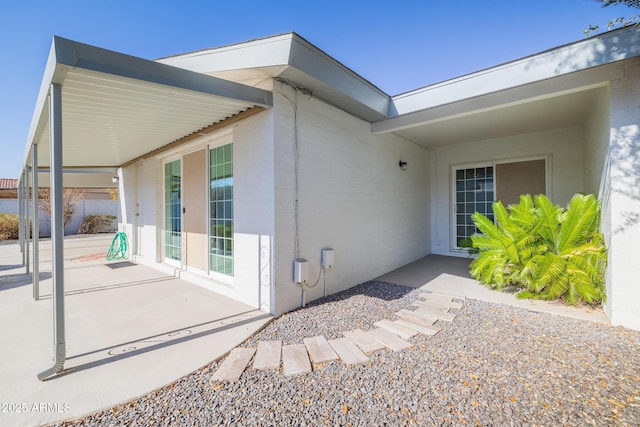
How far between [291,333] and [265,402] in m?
1.15

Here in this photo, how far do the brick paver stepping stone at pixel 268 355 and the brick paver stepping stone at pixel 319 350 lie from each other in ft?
1.04

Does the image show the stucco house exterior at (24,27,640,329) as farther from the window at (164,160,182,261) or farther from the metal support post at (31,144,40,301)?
the metal support post at (31,144,40,301)

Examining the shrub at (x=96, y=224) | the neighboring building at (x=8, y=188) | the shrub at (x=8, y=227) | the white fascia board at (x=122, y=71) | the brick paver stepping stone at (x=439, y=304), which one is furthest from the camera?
the shrub at (x=96, y=224)

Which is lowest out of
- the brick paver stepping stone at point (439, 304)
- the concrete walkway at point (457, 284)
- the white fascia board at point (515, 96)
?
the brick paver stepping stone at point (439, 304)

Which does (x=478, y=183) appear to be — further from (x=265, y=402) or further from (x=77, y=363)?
(x=77, y=363)

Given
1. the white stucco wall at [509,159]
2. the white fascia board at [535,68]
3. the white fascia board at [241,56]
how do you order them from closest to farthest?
the white fascia board at [535,68] < the white fascia board at [241,56] < the white stucco wall at [509,159]

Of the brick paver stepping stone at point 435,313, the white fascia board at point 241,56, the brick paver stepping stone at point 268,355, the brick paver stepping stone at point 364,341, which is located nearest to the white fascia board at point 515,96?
the white fascia board at point 241,56

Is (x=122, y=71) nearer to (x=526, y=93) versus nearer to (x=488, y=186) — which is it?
(x=526, y=93)

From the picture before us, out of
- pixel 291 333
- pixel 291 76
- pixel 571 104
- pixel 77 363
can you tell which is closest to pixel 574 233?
pixel 571 104

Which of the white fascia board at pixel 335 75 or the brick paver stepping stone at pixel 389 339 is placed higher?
the white fascia board at pixel 335 75

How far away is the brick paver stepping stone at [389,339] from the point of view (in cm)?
285

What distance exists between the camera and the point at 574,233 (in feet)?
12.8

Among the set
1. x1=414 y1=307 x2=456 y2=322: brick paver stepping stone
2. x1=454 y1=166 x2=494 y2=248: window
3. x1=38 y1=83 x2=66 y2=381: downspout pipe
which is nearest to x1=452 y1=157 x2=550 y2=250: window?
x1=454 y1=166 x2=494 y2=248: window

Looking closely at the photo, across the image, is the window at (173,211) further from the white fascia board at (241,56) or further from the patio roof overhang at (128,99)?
the white fascia board at (241,56)
